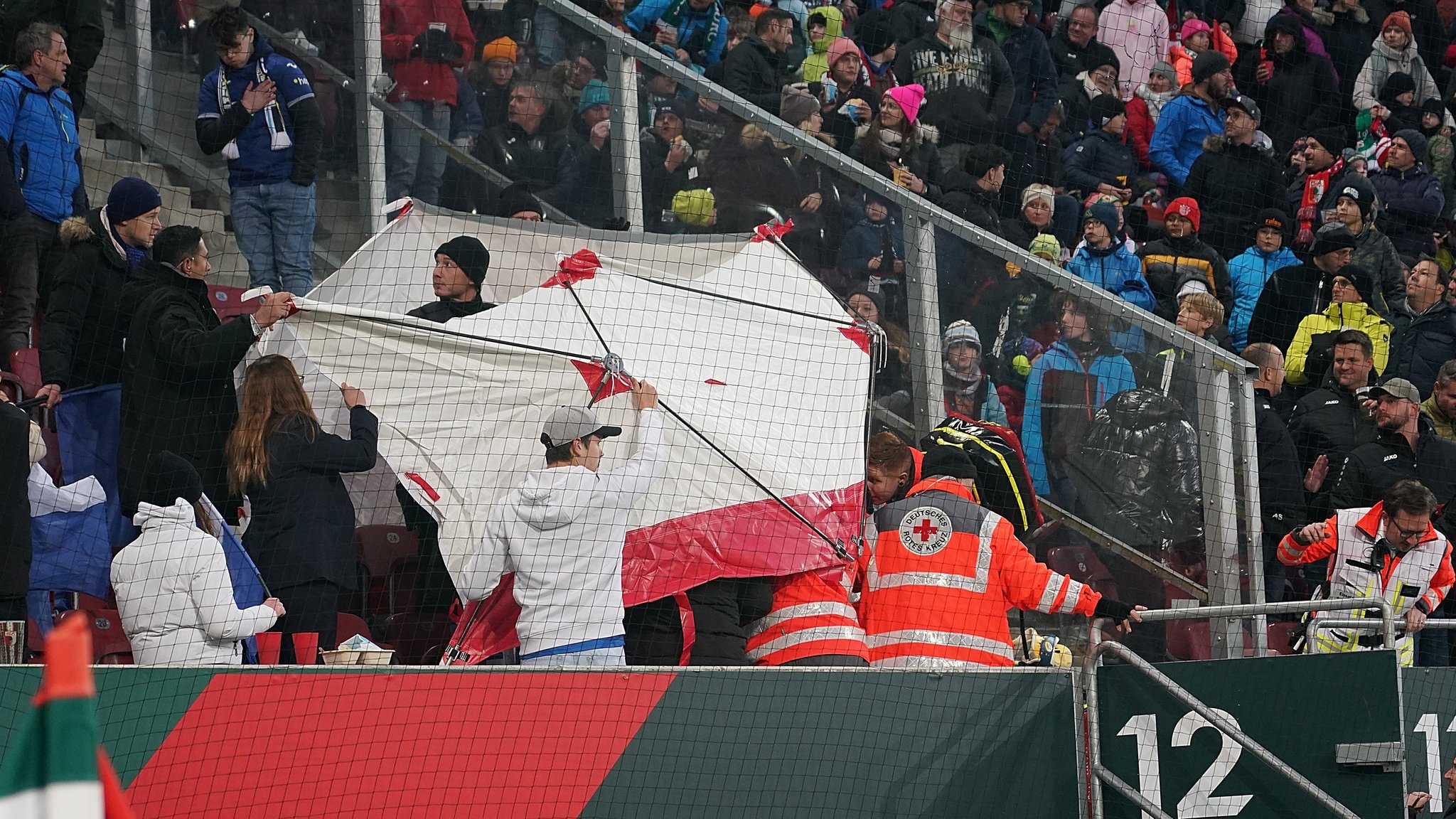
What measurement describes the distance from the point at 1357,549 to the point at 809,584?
2.79 m

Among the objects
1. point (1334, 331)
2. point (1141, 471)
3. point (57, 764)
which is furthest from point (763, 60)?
point (57, 764)

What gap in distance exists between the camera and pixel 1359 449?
8.34 m

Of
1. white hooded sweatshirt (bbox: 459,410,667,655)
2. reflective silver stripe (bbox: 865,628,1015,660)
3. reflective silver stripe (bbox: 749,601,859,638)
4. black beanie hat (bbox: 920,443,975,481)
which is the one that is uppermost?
black beanie hat (bbox: 920,443,975,481)

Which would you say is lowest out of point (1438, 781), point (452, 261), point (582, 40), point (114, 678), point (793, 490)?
point (1438, 781)

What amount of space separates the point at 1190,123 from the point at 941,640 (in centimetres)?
738

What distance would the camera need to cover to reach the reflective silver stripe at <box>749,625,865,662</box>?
638 centimetres

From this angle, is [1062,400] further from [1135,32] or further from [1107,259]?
[1135,32]

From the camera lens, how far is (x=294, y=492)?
624 cm

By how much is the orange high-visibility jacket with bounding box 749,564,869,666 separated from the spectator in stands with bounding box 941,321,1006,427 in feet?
3.64

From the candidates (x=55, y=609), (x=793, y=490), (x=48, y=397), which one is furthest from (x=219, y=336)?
(x=793, y=490)

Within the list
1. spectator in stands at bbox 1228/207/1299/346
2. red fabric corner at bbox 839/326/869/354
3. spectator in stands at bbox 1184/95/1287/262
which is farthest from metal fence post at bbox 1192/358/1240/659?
spectator in stands at bbox 1184/95/1287/262

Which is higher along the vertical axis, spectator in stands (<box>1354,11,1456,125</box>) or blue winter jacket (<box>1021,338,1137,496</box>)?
spectator in stands (<box>1354,11,1456,125</box>)

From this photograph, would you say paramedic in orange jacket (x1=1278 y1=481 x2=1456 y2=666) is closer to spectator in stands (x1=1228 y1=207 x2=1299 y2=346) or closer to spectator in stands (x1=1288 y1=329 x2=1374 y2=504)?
spectator in stands (x1=1288 y1=329 x2=1374 y2=504)

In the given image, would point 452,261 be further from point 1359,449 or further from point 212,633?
point 1359,449
